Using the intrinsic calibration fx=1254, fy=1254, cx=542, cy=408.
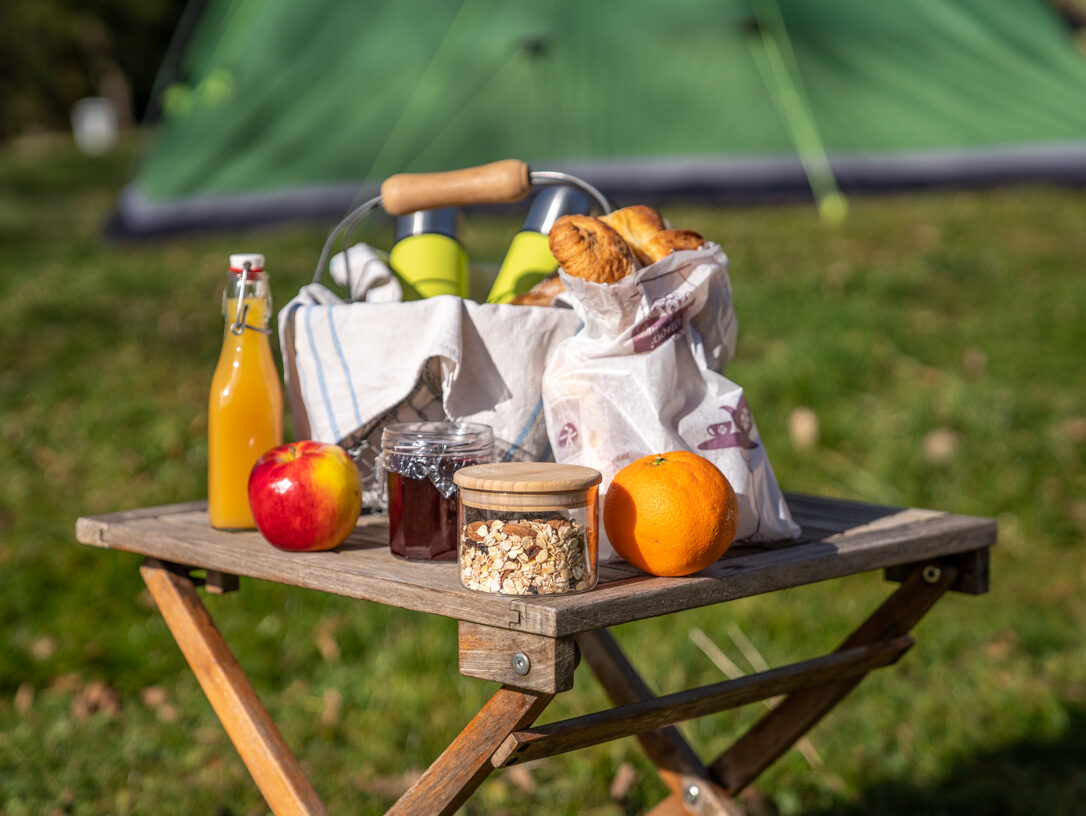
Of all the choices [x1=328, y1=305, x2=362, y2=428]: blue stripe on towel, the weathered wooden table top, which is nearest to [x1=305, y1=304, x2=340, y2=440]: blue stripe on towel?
[x1=328, y1=305, x2=362, y2=428]: blue stripe on towel

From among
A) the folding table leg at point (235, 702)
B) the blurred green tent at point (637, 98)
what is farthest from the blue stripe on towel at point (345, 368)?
the blurred green tent at point (637, 98)

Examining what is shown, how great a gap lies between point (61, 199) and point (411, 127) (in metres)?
2.87

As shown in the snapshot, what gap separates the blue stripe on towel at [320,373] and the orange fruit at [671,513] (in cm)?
39

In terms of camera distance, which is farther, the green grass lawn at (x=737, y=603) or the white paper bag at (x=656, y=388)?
the green grass lawn at (x=737, y=603)

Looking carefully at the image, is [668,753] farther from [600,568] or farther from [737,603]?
[737,603]

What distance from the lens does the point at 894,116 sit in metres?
5.25

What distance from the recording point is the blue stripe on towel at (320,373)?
147 centimetres

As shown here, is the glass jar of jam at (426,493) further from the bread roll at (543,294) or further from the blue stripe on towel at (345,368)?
the bread roll at (543,294)

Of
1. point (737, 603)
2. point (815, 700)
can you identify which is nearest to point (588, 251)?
point (815, 700)

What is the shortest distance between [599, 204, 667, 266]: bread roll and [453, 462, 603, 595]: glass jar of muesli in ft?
1.11

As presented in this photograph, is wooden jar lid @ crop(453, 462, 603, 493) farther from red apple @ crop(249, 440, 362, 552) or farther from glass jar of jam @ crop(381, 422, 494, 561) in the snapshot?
red apple @ crop(249, 440, 362, 552)

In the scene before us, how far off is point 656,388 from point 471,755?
1.40ft

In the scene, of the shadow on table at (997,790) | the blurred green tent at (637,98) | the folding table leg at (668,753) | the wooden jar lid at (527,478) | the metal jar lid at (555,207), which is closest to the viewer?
the wooden jar lid at (527,478)

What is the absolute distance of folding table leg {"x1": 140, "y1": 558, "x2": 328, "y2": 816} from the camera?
4.79 ft
